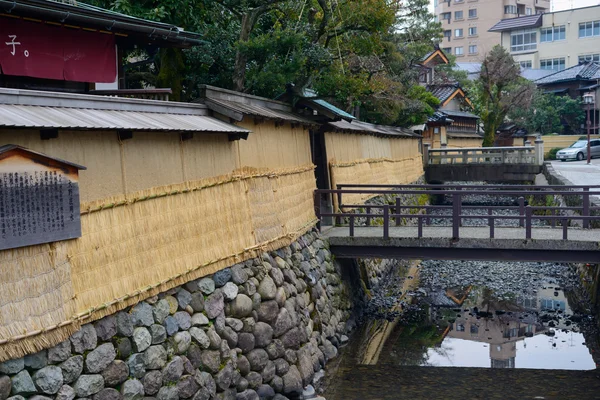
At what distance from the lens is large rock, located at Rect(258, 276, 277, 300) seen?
13328 mm

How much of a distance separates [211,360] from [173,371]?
0.99 metres

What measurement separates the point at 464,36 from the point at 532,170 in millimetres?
58826

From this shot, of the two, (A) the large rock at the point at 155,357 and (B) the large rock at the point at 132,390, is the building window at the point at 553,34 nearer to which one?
(A) the large rock at the point at 155,357

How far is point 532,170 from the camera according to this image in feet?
139

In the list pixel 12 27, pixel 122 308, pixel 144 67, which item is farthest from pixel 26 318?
pixel 144 67

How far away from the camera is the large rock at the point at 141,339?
1005 cm

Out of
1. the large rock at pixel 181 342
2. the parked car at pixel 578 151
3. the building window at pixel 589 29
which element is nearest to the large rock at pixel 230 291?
the large rock at pixel 181 342

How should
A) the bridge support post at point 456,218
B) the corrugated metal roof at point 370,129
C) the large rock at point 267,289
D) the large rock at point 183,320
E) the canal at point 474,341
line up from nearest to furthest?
1. the large rock at point 183,320
2. the large rock at point 267,289
3. the canal at point 474,341
4. the bridge support post at point 456,218
5. the corrugated metal roof at point 370,129

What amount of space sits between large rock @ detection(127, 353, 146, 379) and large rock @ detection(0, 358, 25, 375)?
5.92 feet

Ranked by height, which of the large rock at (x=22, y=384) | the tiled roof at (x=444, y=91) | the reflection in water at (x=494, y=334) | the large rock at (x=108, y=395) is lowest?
the reflection in water at (x=494, y=334)

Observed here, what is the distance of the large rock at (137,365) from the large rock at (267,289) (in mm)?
3590

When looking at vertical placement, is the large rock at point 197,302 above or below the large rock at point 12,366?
below

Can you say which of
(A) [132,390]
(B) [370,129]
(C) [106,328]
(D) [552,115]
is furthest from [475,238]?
(D) [552,115]

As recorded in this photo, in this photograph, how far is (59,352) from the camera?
8828mm
